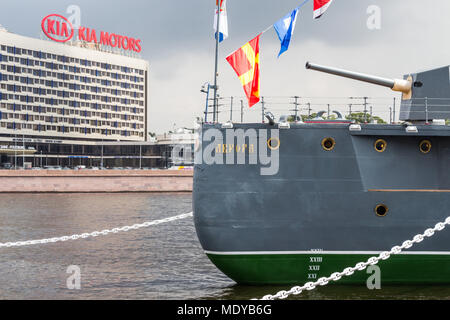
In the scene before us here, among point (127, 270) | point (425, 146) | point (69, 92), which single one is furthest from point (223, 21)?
point (69, 92)

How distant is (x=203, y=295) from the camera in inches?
569

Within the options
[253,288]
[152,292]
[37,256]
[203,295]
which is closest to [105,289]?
[152,292]

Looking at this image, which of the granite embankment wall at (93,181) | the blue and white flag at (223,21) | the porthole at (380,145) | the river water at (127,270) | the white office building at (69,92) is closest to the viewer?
the porthole at (380,145)

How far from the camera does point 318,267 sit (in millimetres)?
13148

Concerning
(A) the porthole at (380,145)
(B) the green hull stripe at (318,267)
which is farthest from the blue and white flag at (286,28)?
(B) the green hull stripe at (318,267)

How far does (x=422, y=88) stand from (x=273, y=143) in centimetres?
414

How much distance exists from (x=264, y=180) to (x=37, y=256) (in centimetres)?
1192

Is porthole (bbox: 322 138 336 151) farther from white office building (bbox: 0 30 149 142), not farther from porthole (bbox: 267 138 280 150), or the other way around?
white office building (bbox: 0 30 149 142)

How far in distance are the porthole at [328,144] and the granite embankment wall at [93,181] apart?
58469 millimetres

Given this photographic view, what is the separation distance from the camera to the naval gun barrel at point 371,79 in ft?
45.2

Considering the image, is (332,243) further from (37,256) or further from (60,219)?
(60,219)

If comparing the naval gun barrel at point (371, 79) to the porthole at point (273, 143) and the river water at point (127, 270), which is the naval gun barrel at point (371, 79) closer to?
the porthole at point (273, 143)

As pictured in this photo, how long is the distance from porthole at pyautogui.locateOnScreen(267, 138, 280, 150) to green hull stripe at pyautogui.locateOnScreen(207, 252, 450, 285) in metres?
2.48

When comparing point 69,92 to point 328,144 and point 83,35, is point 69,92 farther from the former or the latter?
point 328,144
